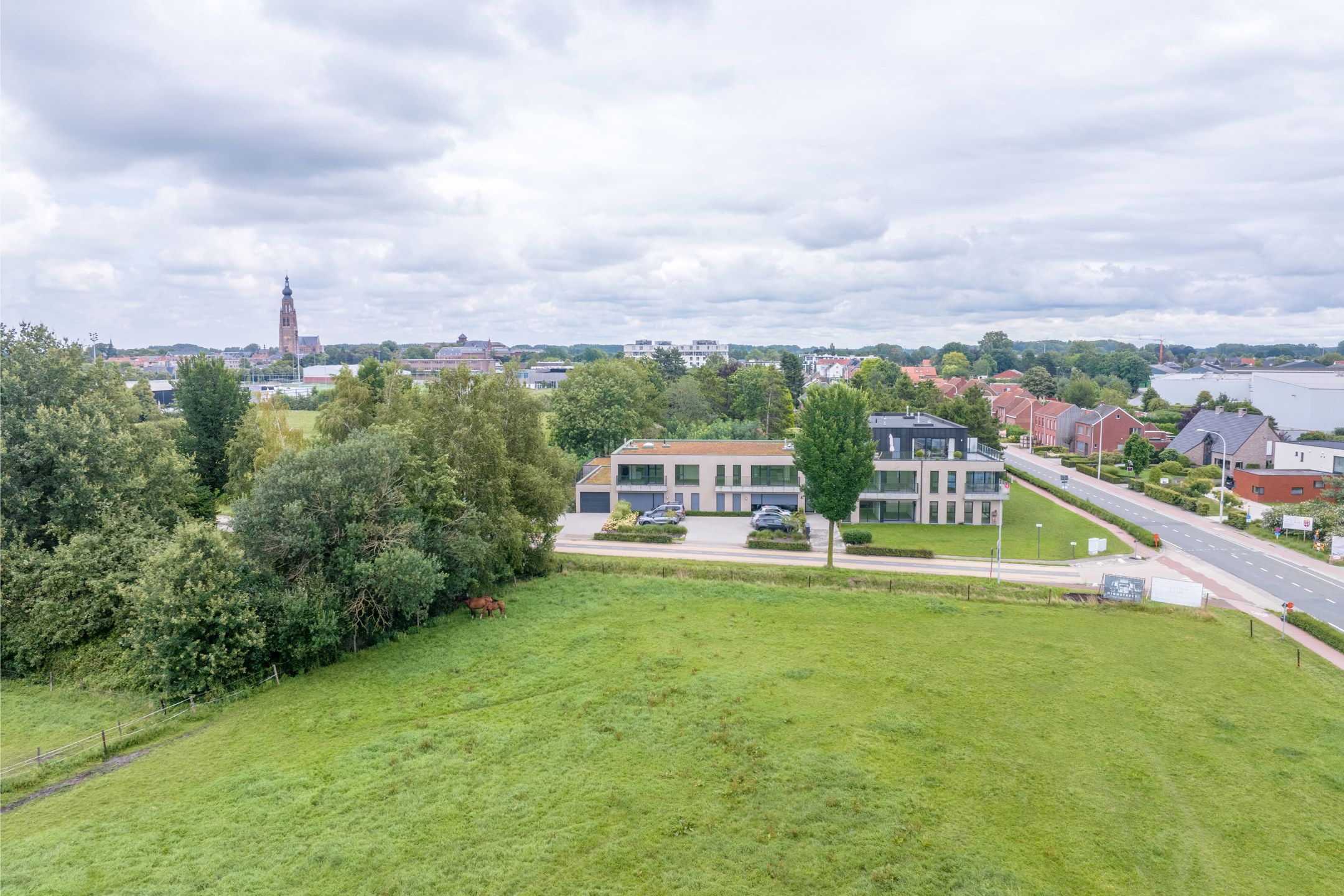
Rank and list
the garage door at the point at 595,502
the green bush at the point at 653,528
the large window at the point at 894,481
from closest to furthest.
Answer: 1. the green bush at the point at 653,528
2. the large window at the point at 894,481
3. the garage door at the point at 595,502

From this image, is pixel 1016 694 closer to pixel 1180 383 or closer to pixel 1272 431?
pixel 1272 431

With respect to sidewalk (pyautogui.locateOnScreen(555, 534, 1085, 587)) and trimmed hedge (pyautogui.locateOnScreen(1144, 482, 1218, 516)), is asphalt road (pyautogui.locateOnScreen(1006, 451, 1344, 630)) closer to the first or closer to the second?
trimmed hedge (pyautogui.locateOnScreen(1144, 482, 1218, 516))

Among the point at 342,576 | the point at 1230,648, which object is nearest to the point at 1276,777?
the point at 1230,648

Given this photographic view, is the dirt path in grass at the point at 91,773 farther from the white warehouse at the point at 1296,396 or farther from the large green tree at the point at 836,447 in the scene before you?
the white warehouse at the point at 1296,396

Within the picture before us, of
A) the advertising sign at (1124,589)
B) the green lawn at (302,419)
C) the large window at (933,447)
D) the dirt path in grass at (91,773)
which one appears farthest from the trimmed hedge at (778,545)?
the green lawn at (302,419)

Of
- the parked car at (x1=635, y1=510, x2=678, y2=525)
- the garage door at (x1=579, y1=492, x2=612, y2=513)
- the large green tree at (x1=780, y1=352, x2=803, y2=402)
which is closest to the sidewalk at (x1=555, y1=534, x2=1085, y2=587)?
the parked car at (x1=635, y1=510, x2=678, y2=525)

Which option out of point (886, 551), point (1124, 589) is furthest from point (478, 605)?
point (1124, 589)

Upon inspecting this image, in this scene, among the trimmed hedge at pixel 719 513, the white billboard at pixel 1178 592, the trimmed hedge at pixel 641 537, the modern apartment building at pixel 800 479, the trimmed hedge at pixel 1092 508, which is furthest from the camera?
the trimmed hedge at pixel 719 513

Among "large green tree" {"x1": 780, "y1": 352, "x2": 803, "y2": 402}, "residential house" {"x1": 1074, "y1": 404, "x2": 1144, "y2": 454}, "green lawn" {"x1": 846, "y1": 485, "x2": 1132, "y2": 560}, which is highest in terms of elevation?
"large green tree" {"x1": 780, "y1": 352, "x2": 803, "y2": 402}
